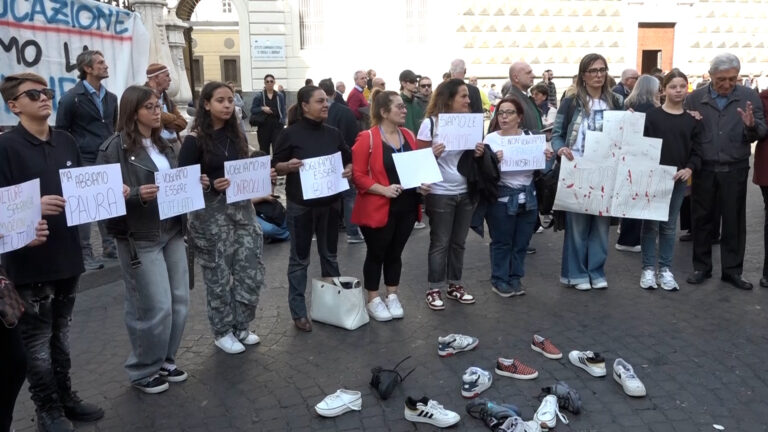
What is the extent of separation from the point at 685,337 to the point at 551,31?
804 inches

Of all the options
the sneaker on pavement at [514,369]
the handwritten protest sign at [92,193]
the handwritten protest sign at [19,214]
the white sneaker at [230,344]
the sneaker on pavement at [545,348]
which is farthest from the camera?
the white sneaker at [230,344]

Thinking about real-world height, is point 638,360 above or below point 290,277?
below

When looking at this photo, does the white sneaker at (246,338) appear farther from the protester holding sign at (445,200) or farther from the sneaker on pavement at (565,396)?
the sneaker on pavement at (565,396)

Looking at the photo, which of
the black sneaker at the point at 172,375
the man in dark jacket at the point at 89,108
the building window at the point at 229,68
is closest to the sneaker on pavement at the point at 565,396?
the black sneaker at the point at 172,375

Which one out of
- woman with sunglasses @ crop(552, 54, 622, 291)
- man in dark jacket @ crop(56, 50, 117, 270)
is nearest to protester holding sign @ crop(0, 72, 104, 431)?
man in dark jacket @ crop(56, 50, 117, 270)

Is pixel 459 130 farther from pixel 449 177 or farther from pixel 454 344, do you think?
pixel 454 344

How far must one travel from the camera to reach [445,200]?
565 centimetres

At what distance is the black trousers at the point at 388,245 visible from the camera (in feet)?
17.5

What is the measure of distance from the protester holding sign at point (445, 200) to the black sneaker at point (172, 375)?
222cm

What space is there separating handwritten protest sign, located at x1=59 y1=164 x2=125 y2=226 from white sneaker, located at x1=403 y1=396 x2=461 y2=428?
201 cm

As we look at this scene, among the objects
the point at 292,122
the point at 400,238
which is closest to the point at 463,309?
the point at 400,238

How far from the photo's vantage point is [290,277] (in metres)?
5.28

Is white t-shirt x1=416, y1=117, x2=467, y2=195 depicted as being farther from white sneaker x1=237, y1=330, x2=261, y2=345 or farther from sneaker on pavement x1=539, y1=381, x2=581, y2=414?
sneaker on pavement x1=539, y1=381, x2=581, y2=414

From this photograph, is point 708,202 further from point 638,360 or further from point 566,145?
point 638,360
